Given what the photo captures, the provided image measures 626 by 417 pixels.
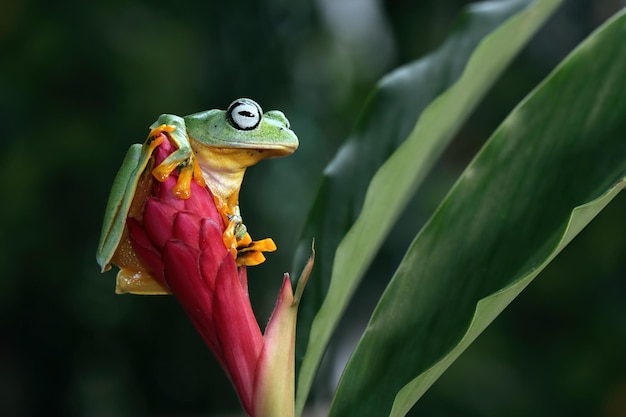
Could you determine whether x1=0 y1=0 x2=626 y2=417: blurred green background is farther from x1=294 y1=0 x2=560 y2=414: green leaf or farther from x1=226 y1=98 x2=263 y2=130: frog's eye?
x1=226 y1=98 x2=263 y2=130: frog's eye

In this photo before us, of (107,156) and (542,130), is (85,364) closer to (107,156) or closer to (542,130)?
(107,156)

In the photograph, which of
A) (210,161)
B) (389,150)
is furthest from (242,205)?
(210,161)

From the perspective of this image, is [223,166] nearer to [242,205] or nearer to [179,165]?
[179,165]

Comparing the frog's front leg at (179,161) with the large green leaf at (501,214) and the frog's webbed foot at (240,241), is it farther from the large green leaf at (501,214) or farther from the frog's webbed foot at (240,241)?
the large green leaf at (501,214)

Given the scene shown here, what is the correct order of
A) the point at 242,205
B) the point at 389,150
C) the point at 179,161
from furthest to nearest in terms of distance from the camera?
the point at 242,205 < the point at 389,150 < the point at 179,161

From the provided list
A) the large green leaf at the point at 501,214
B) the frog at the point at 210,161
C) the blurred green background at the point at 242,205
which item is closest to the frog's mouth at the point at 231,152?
the frog at the point at 210,161

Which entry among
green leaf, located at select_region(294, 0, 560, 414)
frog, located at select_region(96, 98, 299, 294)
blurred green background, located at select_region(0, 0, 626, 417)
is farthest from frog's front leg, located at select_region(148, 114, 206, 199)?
blurred green background, located at select_region(0, 0, 626, 417)

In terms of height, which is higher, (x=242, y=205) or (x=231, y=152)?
(x=231, y=152)
